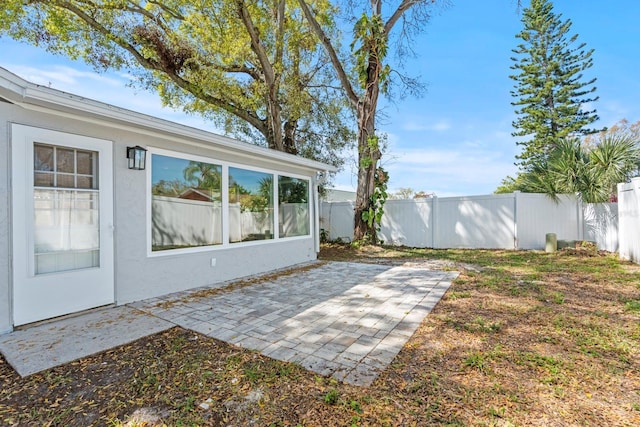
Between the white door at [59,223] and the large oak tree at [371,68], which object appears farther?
the large oak tree at [371,68]

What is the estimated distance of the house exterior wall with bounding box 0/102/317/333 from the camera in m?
3.05

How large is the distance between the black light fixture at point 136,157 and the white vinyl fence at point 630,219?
9.03 metres

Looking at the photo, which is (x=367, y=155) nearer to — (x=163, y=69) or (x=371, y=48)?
(x=371, y=48)

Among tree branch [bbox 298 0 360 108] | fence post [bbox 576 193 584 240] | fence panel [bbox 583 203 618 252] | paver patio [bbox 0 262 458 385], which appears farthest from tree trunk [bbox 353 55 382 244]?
fence panel [bbox 583 203 618 252]

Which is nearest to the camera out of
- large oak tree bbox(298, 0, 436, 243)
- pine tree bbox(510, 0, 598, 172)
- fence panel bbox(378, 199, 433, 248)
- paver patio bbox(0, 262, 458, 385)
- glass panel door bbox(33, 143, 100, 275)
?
paver patio bbox(0, 262, 458, 385)

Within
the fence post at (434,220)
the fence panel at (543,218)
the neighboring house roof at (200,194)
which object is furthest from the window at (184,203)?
the fence panel at (543,218)

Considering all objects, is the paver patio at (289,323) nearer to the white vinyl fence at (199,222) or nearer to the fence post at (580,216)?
the white vinyl fence at (199,222)

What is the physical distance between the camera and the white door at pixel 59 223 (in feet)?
10.3

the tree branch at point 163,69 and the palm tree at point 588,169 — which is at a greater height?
the tree branch at point 163,69

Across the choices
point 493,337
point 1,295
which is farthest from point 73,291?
point 493,337

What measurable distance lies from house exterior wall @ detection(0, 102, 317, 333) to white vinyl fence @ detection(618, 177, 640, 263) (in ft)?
25.2

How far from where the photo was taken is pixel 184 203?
15.5ft

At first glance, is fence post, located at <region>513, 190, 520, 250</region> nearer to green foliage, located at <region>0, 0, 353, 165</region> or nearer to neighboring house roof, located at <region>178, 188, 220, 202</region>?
green foliage, located at <region>0, 0, 353, 165</region>

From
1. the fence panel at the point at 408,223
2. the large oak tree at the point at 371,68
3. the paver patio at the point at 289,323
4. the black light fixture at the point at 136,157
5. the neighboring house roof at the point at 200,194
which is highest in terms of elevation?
the large oak tree at the point at 371,68
